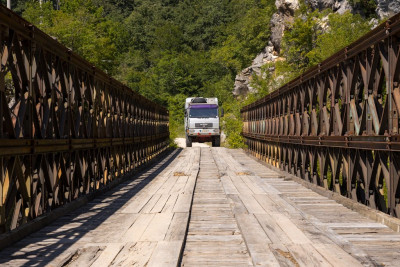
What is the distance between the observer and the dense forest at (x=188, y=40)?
48281mm

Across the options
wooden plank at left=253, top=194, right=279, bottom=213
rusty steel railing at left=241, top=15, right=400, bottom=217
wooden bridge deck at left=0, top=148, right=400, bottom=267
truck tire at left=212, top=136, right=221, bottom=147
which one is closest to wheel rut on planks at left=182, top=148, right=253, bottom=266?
wooden bridge deck at left=0, top=148, right=400, bottom=267

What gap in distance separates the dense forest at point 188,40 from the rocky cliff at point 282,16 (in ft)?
4.84

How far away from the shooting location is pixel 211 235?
20.1 feet

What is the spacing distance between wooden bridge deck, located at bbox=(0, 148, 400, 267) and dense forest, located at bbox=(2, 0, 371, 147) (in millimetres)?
27879

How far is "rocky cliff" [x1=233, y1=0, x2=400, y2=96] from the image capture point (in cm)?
4653

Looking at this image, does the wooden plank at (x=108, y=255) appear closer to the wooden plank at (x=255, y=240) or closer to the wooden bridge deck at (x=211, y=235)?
the wooden bridge deck at (x=211, y=235)

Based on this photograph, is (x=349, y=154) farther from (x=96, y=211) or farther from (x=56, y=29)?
(x=56, y=29)

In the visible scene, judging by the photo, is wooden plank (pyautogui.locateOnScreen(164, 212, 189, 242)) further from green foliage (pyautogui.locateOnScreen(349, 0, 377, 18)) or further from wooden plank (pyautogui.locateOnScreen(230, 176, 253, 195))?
green foliage (pyautogui.locateOnScreen(349, 0, 377, 18))

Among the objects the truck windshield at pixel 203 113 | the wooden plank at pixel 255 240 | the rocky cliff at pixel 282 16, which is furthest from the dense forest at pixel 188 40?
the wooden plank at pixel 255 240

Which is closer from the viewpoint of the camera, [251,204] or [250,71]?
[251,204]

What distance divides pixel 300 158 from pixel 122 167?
510 cm

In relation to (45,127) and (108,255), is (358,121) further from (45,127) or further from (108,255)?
(45,127)

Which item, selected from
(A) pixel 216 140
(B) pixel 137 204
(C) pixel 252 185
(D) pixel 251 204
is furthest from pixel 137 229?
(A) pixel 216 140

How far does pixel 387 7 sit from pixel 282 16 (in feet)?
52.5
